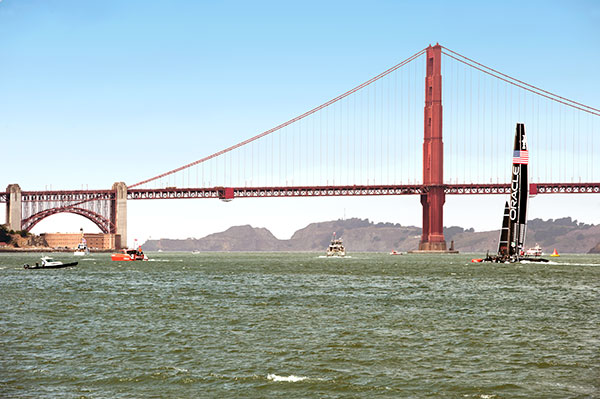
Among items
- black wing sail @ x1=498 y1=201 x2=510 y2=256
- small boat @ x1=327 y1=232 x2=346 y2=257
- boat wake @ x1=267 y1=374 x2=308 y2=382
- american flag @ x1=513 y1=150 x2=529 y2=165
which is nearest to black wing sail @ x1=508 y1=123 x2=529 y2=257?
american flag @ x1=513 y1=150 x2=529 y2=165

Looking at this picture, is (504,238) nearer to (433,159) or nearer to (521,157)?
(521,157)

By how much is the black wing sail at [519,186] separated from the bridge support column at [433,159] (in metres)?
74.7

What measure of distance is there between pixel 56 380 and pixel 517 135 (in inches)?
3499

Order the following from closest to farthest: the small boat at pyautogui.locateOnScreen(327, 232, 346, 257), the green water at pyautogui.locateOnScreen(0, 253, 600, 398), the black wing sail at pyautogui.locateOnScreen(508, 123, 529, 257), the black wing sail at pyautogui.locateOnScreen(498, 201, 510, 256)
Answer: the green water at pyautogui.locateOnScreen(0, 253, 600, 398), the black wing sail at pyautogui.locateOnScreen(508, 123, 529, 257), the black wing sail at pyautogui.locateOnScreen(498, 201, 510, 256), the small boat at pyautogui.locateOnScreen(327, 232, 346, 257)

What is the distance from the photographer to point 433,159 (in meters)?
186

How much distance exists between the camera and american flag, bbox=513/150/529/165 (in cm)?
10306

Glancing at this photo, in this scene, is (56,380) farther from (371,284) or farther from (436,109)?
(436,109)

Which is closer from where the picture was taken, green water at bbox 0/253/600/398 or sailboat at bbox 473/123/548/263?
green water at bbox 0/253/600/398

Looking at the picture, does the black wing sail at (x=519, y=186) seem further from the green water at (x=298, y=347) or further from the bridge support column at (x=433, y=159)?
the bridge support column at (x=433, y=159)

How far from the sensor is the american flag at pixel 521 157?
338ft

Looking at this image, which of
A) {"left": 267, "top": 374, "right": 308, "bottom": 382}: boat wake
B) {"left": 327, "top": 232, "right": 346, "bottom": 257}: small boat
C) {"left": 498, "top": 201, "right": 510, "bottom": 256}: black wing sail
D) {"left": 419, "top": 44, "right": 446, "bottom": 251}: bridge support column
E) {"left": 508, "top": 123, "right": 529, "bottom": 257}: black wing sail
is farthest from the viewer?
{"left": 419, "top": 44, "right": 446, "bottom": 251}: bridge support column

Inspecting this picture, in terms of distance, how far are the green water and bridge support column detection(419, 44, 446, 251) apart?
13399 centimetres

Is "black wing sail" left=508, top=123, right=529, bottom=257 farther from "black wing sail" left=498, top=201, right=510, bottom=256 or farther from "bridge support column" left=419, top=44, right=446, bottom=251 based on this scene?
"bridge support column" left=419, top=44, right=446, bottom=251

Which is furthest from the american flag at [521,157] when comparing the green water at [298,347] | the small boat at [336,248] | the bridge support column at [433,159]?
the small boat at [336,248]
